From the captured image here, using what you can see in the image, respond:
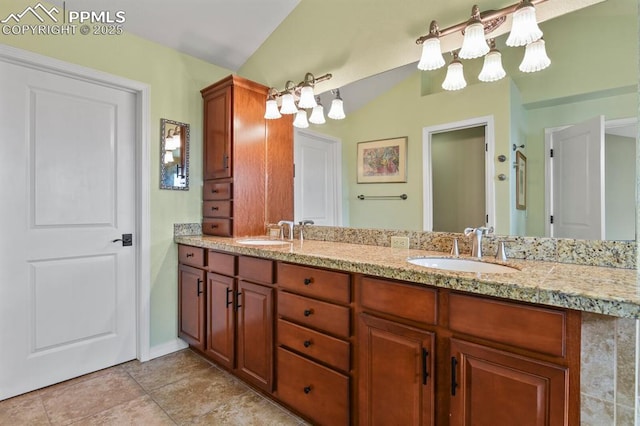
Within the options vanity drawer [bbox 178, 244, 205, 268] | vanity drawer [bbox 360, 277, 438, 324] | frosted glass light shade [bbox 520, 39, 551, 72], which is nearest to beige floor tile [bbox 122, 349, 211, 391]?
vanity drawer [bbox 178, 244, 205, 268]

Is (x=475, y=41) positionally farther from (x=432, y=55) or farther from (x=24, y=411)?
(x=24, y=411)

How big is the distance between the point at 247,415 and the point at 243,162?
1712 millimetres

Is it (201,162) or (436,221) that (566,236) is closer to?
(436,221)

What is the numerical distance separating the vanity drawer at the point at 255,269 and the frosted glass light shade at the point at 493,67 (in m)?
1.46

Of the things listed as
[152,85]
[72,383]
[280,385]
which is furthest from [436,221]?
[72,383]

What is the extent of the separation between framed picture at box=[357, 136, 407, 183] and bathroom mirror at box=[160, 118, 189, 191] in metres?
1.49

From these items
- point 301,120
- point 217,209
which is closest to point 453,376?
point 301,120

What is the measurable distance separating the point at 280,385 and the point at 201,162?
1.90m

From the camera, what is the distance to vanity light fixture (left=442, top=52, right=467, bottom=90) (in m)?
1.67

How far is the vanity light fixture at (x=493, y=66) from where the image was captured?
1.55 metres

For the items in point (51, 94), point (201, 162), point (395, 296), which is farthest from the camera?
point (201, 162)

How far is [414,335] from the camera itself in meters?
1.20

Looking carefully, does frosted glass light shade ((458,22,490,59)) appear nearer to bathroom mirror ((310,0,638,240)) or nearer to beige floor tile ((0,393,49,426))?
bathroom mirror ((310,0,638,240))

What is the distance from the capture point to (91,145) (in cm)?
222
